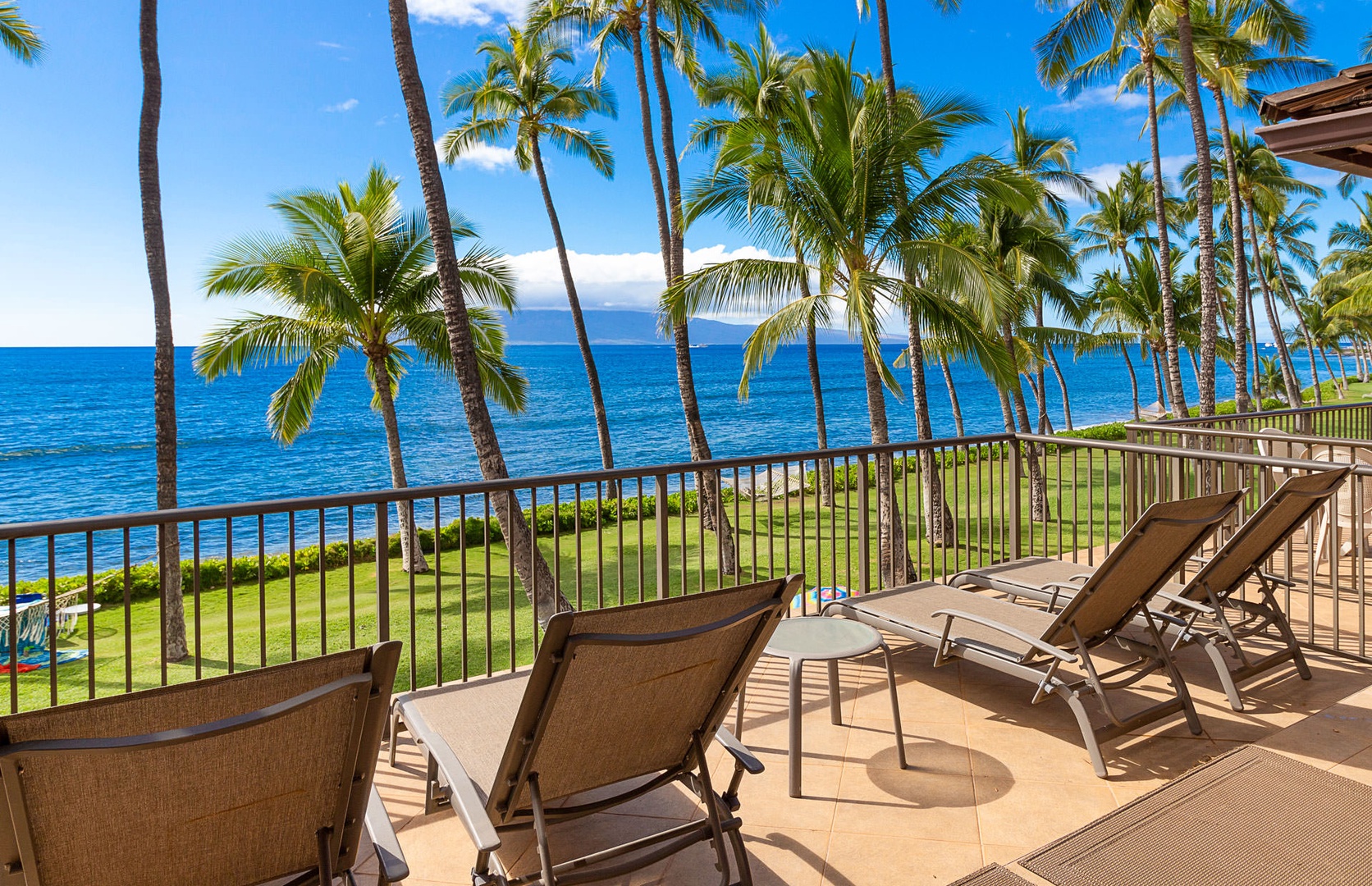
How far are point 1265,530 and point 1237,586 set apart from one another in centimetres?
41

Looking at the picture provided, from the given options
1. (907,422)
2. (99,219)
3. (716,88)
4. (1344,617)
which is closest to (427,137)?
(1344,617)

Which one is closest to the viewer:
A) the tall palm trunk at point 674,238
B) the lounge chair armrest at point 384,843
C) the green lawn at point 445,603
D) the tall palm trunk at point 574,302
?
the lounge chair armrest at point 384,843

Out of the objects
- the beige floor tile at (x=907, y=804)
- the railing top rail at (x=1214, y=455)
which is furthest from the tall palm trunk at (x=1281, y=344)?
the beige floor tile at (x=907, y=804)

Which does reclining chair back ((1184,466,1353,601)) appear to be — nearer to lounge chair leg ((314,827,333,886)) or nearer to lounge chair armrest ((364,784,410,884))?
→ lounge chair armrest ((364,784,410,884))

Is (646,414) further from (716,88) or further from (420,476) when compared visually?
(716,88)

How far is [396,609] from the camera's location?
49.4ft

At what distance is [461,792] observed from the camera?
6.82ft

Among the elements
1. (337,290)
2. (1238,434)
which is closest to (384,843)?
(1238,434)

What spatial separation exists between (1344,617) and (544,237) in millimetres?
83298

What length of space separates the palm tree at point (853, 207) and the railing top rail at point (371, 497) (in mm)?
5188

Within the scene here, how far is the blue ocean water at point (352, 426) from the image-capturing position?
37.4m

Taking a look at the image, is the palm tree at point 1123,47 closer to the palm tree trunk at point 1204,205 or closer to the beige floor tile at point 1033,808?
the palm tree trunk at point 1204,205

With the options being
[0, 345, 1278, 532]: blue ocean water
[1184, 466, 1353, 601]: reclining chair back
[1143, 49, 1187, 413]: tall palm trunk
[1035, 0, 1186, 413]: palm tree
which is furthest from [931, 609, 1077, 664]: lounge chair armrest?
[0, 345, 1278, 532]: blue ocean water

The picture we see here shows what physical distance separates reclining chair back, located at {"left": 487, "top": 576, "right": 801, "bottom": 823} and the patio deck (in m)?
0.52
